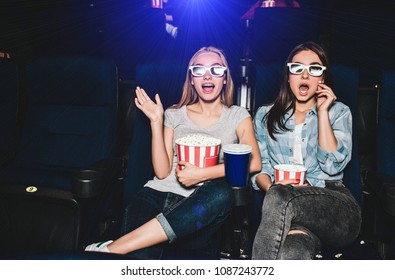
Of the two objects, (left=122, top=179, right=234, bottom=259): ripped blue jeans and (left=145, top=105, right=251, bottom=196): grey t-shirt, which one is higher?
(left=145, top=105, right=251, bottom=196): grey t-shirt

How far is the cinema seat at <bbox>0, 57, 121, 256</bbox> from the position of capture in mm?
1657

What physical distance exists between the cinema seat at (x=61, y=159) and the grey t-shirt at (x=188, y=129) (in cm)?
23

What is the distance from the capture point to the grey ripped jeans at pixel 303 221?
4.13 feet

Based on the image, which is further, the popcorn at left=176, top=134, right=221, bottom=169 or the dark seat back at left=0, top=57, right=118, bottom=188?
the dark seat back at left=0, top=57, right=118, bottom=188

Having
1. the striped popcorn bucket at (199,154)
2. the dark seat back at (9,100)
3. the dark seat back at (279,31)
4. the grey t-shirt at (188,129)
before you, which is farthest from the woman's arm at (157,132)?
the dark seat back at (279,31)

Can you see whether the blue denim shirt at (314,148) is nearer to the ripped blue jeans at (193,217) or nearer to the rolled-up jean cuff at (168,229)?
the ripped blue jeans at (193,217)

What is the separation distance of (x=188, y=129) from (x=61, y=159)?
737mm

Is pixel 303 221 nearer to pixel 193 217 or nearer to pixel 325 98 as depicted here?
pixel 193 217

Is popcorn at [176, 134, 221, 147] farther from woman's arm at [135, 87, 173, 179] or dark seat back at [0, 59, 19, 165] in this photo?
dark seat back at [0, 59, 19, 165]

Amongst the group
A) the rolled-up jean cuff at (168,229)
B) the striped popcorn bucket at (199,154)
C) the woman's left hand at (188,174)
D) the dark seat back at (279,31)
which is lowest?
the rolled-up jean cuff at (168,229)

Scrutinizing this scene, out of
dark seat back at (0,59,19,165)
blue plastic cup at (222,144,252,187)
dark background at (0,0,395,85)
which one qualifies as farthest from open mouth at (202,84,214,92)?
dark seat back at (0,59,19,165)

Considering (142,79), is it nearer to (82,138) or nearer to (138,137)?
(138,137)

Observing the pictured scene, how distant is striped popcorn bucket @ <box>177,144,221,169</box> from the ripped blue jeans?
0.08 meters
